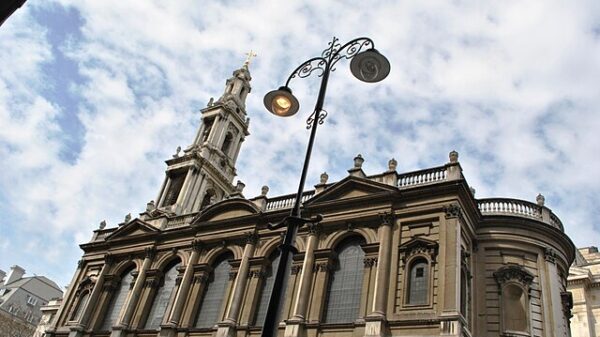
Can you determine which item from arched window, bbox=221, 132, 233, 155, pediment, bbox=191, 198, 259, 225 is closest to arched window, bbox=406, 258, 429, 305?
pediment, bbox=191, 198, 259, 225

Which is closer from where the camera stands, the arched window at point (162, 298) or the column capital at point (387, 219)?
the column capital at point (387, 219)

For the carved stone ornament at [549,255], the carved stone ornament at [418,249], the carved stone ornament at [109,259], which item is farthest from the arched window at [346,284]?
the carved stone ornament at [109,259]

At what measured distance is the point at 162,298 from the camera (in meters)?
29.7

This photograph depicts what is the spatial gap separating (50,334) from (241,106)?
26013 mm

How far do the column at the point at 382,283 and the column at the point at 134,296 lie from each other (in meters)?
15.2

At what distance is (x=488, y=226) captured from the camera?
2470 centimetres

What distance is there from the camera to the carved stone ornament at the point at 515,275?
22.9 metres

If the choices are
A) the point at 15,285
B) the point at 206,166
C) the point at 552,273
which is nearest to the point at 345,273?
the point at 552,273

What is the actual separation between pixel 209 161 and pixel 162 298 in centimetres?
1595

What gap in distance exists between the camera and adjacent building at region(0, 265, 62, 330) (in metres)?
59.7

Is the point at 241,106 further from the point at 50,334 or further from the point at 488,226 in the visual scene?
the point at 488,226

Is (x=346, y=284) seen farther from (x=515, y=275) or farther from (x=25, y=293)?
(x=25, y=293)

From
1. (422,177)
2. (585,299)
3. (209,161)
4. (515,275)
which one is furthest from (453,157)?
(209,161)

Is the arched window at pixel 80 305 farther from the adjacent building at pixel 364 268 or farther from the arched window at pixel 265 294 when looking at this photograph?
the arched window at pixel 265 294
